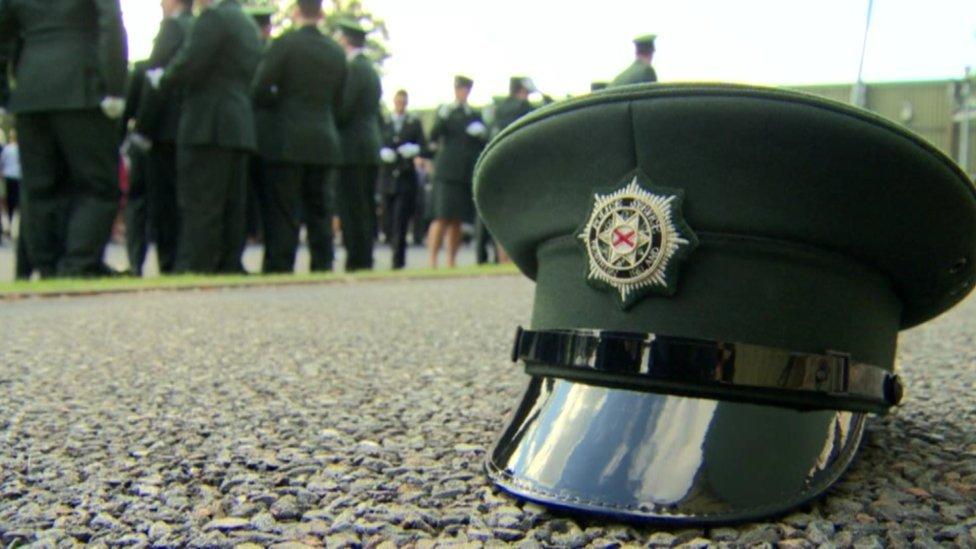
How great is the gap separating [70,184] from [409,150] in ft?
17.4

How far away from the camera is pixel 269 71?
8250 mm

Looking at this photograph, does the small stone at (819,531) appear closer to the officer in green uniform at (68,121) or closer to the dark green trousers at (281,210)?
the officer in green uniform at (68,121)

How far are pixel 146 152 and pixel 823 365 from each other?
7424 mm

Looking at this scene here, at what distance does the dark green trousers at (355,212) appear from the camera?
9.62 meters

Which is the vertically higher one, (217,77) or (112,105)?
(217,77)

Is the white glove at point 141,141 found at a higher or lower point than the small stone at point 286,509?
higher

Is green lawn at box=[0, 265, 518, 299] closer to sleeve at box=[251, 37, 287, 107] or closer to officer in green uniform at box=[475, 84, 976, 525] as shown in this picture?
sleeve at box=[251, 37, 287, 107]

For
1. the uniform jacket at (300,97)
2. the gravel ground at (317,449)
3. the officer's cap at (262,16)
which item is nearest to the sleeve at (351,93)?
the uniform jacket at (300,97)

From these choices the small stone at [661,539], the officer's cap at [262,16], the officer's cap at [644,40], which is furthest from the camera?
the officer's cap at [262,16]

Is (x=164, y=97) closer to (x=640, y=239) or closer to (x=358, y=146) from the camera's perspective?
(x=358, y=146)

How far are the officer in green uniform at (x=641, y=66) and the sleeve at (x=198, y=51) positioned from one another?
2601 millimetres

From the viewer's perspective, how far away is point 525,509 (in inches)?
65.9

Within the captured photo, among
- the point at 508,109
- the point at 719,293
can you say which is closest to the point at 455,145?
the point at 508,109

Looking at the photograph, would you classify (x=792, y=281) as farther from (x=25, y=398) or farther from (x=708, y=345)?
(x=25, y=398)
